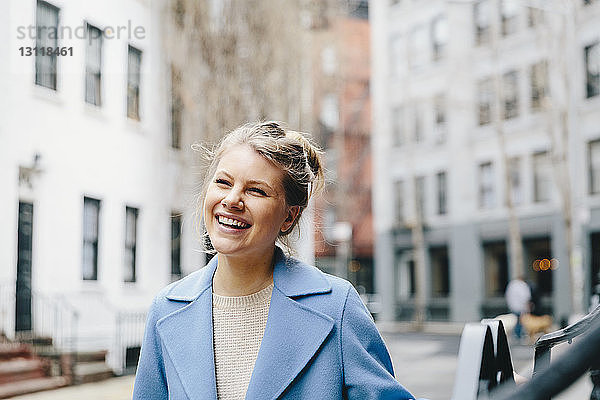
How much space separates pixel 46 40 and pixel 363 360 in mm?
3050

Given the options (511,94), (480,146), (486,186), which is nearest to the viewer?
(511,94)

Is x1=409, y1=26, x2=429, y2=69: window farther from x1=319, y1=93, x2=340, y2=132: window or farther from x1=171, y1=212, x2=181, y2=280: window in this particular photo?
x1=171, y1=212, x2=181, y2=280: window

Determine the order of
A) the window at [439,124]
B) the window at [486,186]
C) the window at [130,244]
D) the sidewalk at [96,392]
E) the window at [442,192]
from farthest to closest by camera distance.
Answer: the window at [442,192], the window at [439,124], the window at [486,186], the window at [130,244], the sidewalk at [96,392]

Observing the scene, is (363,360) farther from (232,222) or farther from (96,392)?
(96,392)

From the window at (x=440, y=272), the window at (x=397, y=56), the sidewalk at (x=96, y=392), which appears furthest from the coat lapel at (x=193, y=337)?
the window at (x=440, y=272)

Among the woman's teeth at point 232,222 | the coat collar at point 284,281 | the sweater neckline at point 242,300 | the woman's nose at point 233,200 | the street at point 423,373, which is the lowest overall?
the street at point 423,373

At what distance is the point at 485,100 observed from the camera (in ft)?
64.7

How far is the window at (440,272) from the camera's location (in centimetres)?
2264

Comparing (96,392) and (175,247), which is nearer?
(96,392)

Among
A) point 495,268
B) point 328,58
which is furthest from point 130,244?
point 495,268

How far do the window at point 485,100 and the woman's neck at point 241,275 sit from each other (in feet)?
59.6

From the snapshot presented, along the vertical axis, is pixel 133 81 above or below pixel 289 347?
above

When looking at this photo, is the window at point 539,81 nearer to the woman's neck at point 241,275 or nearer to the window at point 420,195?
the window at point 420,195

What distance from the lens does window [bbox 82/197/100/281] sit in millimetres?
4688
